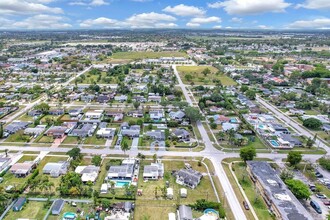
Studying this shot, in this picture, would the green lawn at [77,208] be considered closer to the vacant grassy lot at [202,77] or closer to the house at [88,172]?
the house at [88,172]

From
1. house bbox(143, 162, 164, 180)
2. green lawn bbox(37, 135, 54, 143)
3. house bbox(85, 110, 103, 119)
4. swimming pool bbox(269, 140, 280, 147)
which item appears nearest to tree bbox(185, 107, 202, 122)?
swimming pool bbox(269, 140, 280, 147)

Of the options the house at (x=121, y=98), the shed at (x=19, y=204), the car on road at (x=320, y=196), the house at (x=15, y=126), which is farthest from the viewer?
the house at (x=121, y=98)

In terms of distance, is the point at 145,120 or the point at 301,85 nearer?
the point at 145,120

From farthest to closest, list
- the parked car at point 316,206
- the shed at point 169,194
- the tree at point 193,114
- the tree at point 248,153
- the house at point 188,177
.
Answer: the tree at point 193,114 → the tree at point 248,153 → the house at point 188,177 → the shed at point 169,194 → the parked car at point 316,206

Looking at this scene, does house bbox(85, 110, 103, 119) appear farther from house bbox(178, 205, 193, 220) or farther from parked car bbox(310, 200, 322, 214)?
parked car bbox(310, 200, 322, 214)

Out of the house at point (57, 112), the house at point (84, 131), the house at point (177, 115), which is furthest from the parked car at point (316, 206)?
the house at point (57, 112)

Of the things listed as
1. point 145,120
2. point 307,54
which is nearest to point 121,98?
point 145,120

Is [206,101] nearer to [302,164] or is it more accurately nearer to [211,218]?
[302,164]

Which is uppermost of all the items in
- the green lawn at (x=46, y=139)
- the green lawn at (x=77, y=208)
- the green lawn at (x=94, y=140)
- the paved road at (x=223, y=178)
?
the green lawn at (x=46, y=139)
